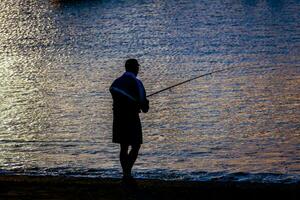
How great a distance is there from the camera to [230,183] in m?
10.3

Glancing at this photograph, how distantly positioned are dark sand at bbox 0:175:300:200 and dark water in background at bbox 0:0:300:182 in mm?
1552

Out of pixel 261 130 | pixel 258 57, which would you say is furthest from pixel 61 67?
pixel 261 130

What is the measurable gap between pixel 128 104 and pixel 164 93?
11.4 meters

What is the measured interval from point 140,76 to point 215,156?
11.4m

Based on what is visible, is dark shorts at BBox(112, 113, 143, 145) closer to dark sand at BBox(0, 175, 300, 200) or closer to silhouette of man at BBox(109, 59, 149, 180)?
silhouette of man at BBox(109, 59, 149, 180)

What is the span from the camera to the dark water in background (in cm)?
1315

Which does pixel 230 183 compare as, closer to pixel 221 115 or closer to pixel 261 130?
pixel 261 130

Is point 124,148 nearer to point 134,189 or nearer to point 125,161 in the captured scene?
point 125,161

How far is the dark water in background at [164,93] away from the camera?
13.1 m

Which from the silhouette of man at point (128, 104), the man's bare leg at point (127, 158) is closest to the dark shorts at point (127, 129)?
the silhouette of man at point (128, 104)

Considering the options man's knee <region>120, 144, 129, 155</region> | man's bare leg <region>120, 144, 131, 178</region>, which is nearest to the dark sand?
man's bare leg <region>120, 144, 131, 178</region>

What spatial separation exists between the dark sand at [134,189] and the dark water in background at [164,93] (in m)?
1.55

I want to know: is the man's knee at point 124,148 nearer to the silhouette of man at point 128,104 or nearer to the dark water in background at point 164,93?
the silhouette of man at point 128,104

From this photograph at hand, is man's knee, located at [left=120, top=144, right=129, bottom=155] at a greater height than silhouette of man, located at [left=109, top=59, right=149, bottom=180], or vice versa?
silhouette of man, located at [left=109, top=59, right=149, bottom=180]
